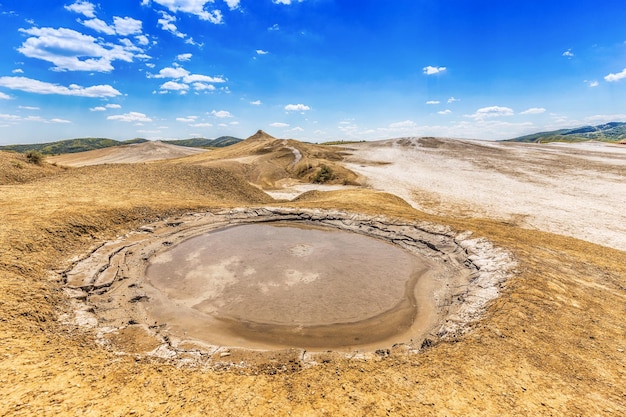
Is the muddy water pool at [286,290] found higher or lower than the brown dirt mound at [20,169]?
lower

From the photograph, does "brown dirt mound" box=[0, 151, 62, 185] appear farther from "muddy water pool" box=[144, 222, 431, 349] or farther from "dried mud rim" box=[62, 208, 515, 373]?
"muddy water pool" box=[144, 222, 431, 349]

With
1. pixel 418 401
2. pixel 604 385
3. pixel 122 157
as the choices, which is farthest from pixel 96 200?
pixel 122 157

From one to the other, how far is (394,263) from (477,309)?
15.6 ft

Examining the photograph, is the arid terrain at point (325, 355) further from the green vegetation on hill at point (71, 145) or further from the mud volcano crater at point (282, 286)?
the green vegetation on hill at point (71, 145)

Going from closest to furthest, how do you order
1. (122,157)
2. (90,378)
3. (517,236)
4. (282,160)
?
(90,378) < (517,236) < (282,160) < (122,157)

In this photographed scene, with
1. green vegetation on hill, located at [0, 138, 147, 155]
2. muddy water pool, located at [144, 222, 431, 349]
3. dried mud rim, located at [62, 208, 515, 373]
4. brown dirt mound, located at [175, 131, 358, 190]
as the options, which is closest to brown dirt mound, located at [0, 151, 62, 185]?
dried mud rim, located at [62, 208, 515, 373]

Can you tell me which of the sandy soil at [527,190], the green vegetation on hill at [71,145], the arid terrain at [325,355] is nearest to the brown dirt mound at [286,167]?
the sandy soil at [527,190]

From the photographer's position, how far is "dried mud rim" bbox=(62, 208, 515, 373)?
25.5 feet

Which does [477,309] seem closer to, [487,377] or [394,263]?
[487,377]

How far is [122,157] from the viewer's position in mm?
68938

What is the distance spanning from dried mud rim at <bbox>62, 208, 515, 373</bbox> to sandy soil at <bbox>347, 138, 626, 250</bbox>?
9.95m

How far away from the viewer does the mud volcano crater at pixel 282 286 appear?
29.2 feet

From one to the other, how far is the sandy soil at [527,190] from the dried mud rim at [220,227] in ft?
32.6

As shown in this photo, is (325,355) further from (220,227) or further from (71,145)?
(71,145)
